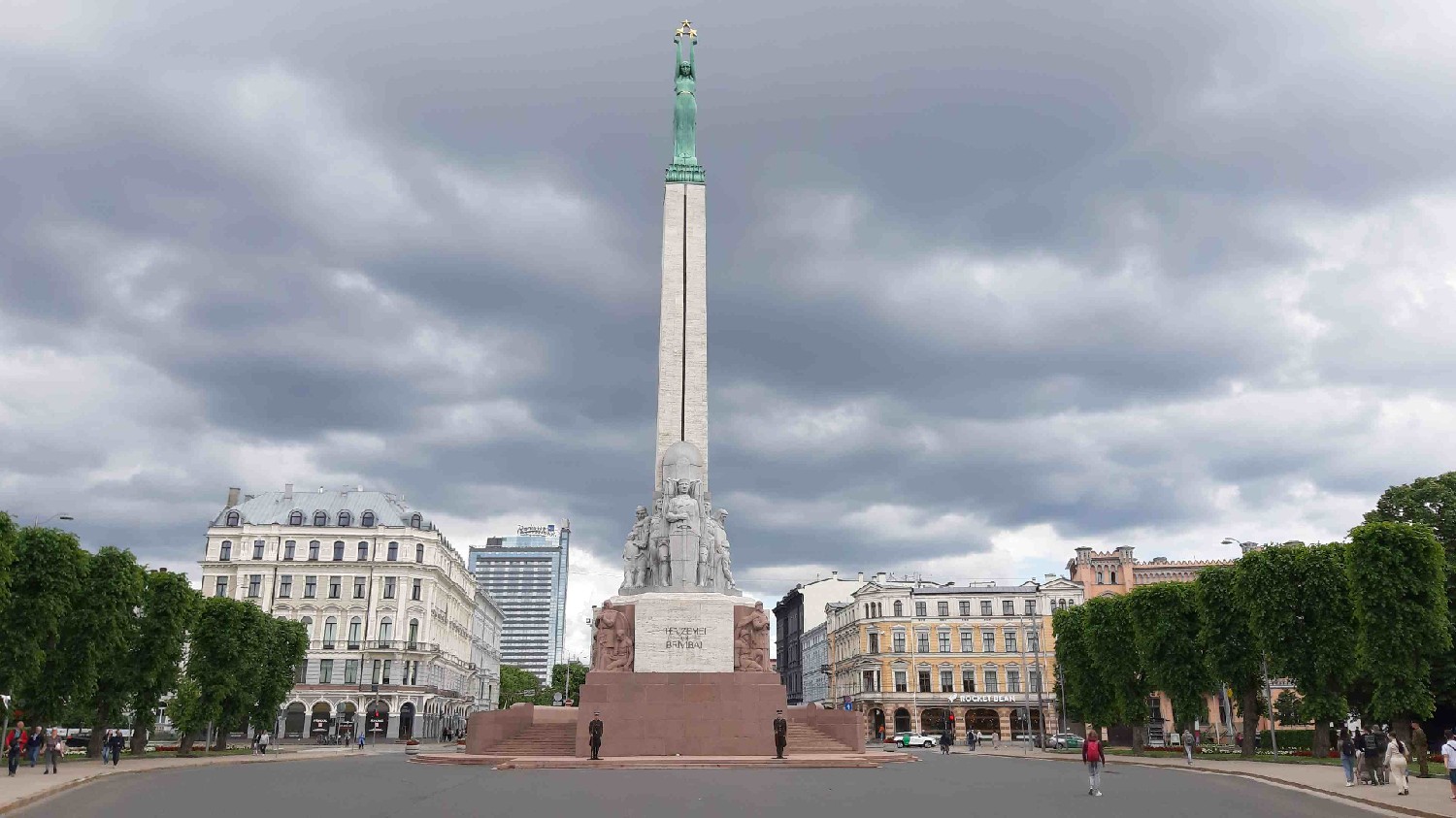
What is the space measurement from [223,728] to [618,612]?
26.0 meters

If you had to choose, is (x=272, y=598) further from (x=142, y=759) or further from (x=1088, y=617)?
(x=1088, y=617)

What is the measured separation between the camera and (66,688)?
36.6 meters

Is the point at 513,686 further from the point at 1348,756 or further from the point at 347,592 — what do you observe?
the point at 1348,756

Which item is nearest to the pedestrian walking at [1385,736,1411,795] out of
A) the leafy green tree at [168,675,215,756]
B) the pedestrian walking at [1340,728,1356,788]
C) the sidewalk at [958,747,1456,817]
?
the sidewalk at [958,747,1456,817]

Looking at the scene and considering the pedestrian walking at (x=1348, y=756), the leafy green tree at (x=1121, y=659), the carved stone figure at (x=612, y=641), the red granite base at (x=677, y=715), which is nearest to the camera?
the pedestrian walking at (x=1348, y=756)

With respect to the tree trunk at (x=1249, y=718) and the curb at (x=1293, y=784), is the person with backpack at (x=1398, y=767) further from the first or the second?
the tree trunk at (x=1249, y=718)

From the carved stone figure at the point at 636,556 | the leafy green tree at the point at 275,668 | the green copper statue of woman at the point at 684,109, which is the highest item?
the green copper statue of woman at the point at 684,109

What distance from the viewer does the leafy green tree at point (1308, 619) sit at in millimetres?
39344

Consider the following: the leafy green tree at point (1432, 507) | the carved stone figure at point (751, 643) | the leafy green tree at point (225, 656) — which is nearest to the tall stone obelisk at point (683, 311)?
the carved stone figure at point (751, 643)

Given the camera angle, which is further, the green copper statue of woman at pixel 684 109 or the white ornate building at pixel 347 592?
the white ornate building at pixel 347 592

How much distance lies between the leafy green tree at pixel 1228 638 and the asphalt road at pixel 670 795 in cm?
1570

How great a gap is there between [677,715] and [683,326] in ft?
58.4

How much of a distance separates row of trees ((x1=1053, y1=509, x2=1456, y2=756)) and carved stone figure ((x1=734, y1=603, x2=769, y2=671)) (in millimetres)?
19451

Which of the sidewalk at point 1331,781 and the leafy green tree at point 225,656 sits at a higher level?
the leafy green tree at point 225,656
